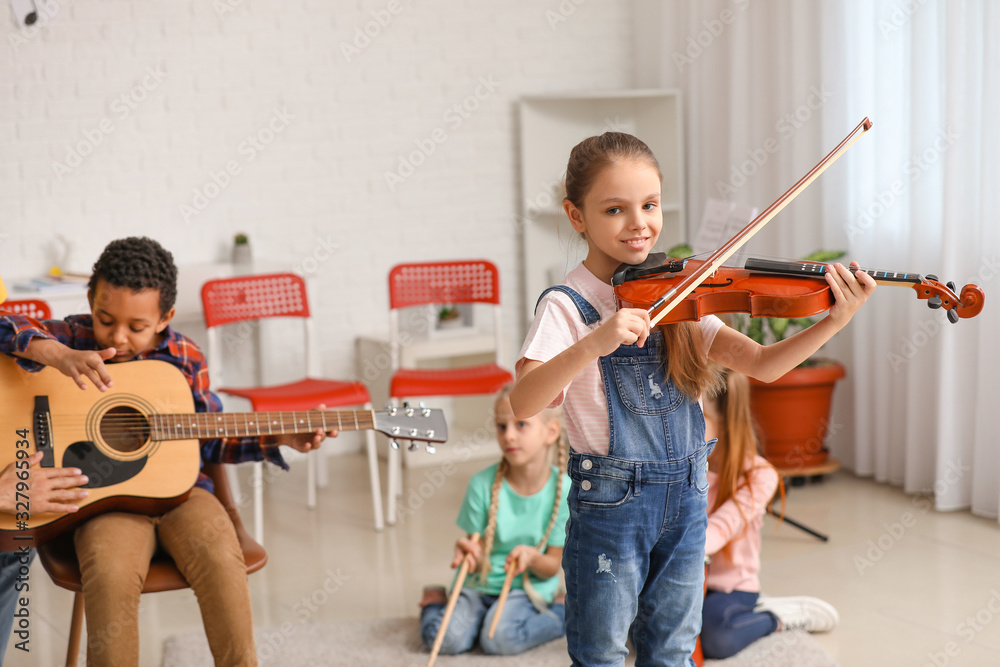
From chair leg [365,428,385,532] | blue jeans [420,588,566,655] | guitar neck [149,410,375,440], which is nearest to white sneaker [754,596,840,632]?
blue jeans [420,588,566,655]

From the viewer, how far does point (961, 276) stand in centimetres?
308

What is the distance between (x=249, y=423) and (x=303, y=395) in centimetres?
118

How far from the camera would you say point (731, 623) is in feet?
7.45

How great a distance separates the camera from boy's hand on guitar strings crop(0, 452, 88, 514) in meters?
1.74

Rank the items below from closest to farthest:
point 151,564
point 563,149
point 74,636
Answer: point 151,564, point 74,636, point 563,149

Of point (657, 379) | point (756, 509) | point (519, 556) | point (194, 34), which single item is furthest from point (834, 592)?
point (194, 34)

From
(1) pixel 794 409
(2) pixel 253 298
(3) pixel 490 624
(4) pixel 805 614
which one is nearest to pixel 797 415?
(1) pixel 794 409

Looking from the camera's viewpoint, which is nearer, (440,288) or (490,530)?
(490,530)

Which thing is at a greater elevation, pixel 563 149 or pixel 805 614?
pixel 563 149

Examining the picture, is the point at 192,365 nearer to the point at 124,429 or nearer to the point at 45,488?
the point at 124,429

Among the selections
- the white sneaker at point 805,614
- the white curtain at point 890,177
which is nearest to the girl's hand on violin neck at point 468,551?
the white sneaker at point 805,614

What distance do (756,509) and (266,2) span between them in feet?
9.07

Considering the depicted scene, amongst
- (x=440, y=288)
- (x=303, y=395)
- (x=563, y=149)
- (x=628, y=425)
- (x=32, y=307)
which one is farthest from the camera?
(x=563, y=149)

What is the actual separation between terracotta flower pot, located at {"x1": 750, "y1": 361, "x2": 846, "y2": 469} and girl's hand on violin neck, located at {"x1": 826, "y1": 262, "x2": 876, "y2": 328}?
6.89ft
